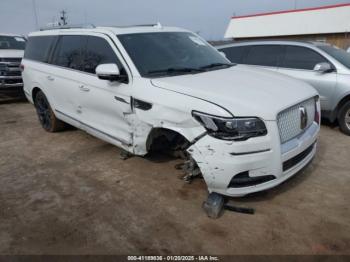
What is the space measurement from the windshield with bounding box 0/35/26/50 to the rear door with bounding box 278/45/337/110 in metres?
8.81

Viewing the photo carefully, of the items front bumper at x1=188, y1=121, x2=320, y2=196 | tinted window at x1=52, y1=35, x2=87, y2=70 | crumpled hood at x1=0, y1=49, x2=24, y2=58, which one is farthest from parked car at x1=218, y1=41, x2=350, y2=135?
crumpled hood at x1=0, y1=49, x2=24, y2=58

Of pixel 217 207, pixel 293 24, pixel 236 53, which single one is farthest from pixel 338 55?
pixel 293 24

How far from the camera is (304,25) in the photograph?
81.9ft

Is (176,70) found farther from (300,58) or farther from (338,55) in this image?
(338,55)

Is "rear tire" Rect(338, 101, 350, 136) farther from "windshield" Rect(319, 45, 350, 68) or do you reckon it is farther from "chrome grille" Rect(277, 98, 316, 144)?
"chrome grille" Rect(277, 98, 316, 144)

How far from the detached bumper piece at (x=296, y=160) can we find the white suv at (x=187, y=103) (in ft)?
0.04

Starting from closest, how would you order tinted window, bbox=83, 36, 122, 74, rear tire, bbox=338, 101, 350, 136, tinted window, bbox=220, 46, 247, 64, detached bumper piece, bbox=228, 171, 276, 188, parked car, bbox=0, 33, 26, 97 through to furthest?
1. detached bumper piece, bbox=228, 171, 276, 188
2. tinted window, bbox=83, 36, 122, 74
3. rear tire, bbox=338, 101, 350, 136
4. tinted window, bbox=220, 46, 247, 64
5. parked car, bbox=0, 33, 26, 97

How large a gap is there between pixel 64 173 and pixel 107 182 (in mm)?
756

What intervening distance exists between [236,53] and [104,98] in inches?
167

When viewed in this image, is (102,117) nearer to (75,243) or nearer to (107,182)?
(107,182)

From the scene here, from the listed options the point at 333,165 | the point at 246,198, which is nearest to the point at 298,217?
the point at 246,198

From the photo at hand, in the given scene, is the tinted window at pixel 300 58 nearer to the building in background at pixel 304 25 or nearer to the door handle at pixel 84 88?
the door handle at pixel 84 88

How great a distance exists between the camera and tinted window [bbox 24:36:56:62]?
19.1 ft

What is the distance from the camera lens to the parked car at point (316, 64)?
5852 millimetres
